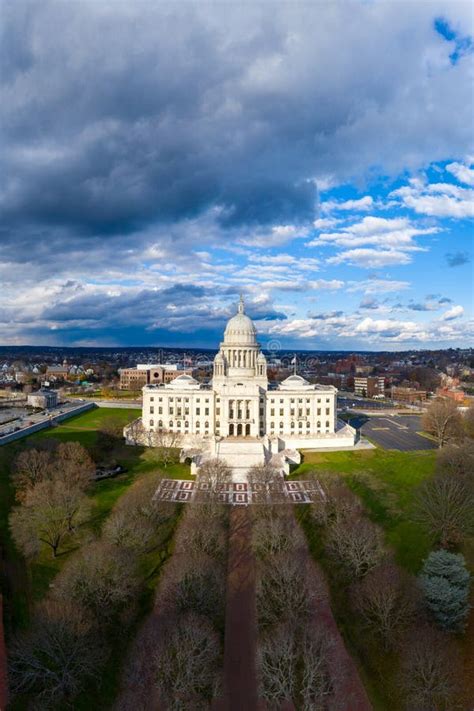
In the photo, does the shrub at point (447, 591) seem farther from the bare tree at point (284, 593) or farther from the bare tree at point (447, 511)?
the bare tree at point (447, 511)

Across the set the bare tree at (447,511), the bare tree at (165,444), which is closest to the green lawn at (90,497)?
the bare tree at (165,444)

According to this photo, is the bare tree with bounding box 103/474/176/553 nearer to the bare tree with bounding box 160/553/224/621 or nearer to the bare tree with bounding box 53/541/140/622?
the bare tree with bounding box 53/541/140/622

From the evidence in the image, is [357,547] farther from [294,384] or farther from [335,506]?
[294,384]

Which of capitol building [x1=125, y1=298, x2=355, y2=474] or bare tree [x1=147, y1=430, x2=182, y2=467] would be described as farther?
capitol building [x1=125, y1=298, x2=355, y2=474]

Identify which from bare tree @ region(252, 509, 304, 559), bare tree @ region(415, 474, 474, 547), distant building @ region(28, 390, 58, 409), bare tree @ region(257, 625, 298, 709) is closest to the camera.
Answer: bare tree @ region(257, 625, 298, 709)

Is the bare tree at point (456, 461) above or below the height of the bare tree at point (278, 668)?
above

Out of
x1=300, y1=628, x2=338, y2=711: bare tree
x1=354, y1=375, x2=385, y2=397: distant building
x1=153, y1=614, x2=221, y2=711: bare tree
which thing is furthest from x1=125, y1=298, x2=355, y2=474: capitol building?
x1=354, y1=375, x2=385, y2=397: distant building

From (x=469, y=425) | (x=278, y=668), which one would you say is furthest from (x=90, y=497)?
(x=469, y=425)
